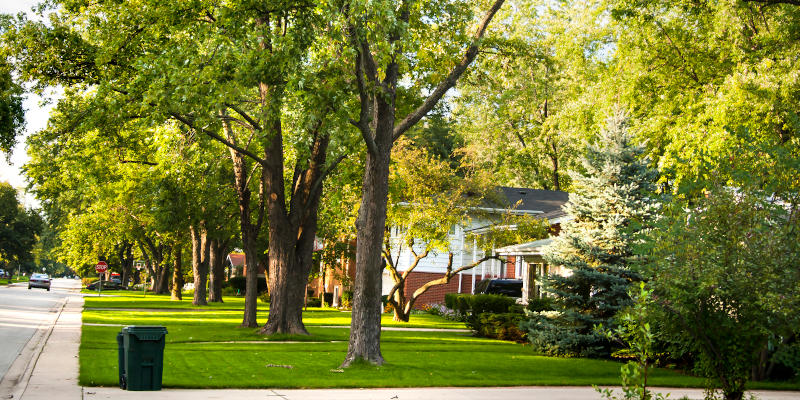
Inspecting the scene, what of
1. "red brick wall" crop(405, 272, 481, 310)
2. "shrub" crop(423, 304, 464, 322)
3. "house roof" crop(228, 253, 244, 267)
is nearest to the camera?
"shrub" crop(423, 304, 464, 322)

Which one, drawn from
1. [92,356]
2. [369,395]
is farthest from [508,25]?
[92,356]

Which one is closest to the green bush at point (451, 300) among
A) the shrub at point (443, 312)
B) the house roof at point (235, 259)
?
the shrub at point (443, 312)

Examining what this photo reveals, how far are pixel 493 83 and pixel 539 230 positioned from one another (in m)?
12.6

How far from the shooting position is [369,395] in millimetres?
11883

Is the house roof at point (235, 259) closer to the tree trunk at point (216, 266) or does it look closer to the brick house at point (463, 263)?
the tree trunk at point (216, 266)

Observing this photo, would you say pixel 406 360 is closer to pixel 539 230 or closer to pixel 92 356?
pixel 92 356

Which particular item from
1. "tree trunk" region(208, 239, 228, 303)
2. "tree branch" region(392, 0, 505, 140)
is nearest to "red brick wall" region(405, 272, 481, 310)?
"tree trunk" region(208, 239, 228, 303)

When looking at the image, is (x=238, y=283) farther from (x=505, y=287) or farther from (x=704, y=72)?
(x=704, y=72)

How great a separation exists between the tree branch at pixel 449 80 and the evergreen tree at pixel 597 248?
4567mm

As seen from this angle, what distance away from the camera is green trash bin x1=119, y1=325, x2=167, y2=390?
11531 mm

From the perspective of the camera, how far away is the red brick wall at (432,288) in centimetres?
4109

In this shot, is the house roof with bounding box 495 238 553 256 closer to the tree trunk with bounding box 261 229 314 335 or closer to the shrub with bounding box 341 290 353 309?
the tree trunk with bounding box 261 229 314 335

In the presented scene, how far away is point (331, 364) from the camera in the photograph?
15.8 m


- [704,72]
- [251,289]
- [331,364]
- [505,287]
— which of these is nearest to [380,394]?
[331,364]
